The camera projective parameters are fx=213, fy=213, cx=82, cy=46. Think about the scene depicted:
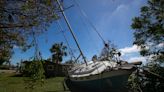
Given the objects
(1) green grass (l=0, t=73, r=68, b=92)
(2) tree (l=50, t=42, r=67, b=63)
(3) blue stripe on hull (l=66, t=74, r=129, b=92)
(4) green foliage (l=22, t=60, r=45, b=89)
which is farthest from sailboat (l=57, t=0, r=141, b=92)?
(2) tree (l=50, t=42, r=67, b=63)

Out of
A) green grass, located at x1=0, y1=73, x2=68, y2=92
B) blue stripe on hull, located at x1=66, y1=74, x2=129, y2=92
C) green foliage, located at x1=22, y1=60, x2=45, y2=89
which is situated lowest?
green grass, located at x1=0, y1=73, x2=68, y2=92

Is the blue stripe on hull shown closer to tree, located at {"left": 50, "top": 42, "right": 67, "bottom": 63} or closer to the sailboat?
the sailboat

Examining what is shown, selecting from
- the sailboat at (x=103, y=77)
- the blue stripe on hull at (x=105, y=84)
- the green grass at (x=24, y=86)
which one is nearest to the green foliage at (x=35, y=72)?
the green grass at (x=24, y=86)

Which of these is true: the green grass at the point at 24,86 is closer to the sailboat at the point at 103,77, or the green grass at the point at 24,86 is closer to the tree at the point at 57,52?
the sailboat at the point at 103,77

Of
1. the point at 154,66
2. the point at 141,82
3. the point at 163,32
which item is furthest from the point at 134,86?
the point at 163,32

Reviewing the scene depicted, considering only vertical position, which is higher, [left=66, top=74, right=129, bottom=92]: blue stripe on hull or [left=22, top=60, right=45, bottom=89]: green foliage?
[left=22, top=60, right=45, bottom=89]: green foliage

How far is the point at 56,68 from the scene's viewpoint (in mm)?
57719

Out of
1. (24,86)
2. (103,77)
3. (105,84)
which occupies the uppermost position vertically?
(103,77)

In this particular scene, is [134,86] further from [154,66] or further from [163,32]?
[163,32]

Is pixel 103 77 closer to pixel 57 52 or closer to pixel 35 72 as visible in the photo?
pixel 35 72

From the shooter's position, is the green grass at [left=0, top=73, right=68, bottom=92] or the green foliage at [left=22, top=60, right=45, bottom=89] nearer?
the green foliage at [left=22, top=60, right=45, bottom=89]

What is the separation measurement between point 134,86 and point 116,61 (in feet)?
19.5

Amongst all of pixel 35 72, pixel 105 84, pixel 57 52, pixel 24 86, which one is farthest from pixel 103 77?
pixel 57 52

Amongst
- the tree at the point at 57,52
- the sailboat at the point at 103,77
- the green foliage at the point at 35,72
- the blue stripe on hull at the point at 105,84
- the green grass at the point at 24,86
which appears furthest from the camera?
the tree at the point at 57,52
